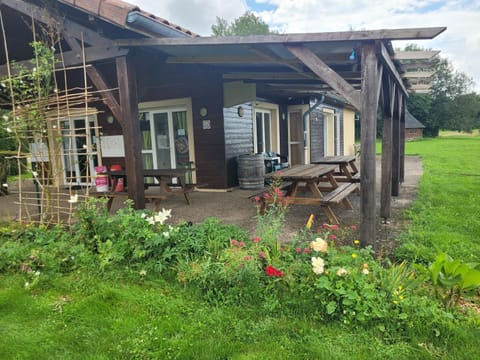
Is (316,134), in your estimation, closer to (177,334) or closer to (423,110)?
(177,334)

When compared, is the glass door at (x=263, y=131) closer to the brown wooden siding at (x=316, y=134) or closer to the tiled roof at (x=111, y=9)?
the brown wooden siding at (x=316, y=134)

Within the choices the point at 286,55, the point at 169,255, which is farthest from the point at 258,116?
the point at 169,255

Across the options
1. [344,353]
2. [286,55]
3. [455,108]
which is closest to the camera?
[344,353]

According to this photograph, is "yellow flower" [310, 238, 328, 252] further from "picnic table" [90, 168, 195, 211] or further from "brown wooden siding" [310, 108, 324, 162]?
"brown wooden siding" [310, 108, 324, 162]

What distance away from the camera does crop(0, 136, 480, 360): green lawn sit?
194 centimetres

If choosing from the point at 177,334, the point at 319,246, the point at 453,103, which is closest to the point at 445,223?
the point at 319,246

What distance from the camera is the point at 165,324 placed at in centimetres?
220

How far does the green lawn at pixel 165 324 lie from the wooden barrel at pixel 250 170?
3991mm

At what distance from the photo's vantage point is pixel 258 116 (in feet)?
29.1

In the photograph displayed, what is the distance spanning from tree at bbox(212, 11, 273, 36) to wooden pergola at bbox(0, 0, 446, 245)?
3451cm

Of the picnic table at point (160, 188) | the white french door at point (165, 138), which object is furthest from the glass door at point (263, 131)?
the picnic table at point (160, 188)

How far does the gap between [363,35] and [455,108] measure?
41941 millimetres

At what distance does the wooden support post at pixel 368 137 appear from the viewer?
3.13m

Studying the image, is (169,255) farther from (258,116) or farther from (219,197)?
(258,116)
